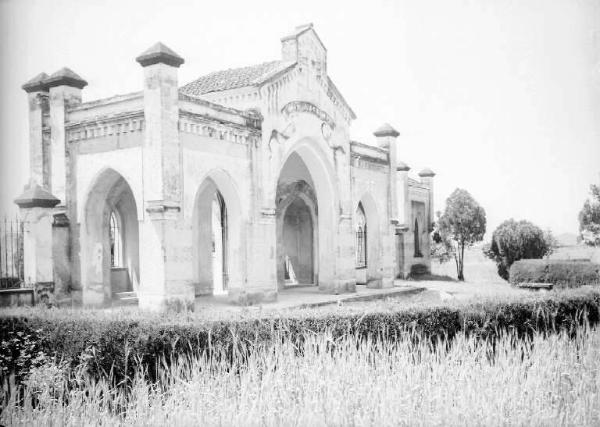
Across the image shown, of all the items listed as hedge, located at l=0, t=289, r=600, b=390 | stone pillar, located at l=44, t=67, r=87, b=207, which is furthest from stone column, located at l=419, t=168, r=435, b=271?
hedge, located at l=0, t=289, r=600, b=390

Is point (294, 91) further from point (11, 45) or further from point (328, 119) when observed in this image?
point (11, 45)

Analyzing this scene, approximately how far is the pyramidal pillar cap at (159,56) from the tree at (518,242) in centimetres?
2110

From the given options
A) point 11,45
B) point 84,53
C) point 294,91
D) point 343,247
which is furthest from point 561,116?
point 343,247

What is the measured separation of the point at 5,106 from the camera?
215 inches

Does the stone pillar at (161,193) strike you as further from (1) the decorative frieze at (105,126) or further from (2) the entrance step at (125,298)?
(2) the entrance step at (125,298)

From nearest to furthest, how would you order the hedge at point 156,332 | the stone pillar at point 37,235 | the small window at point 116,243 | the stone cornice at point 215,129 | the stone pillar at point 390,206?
the hedge at point 156,332 < the stone pillar at point 37,235 < the stone cornice at point 215,129 < the small window at point 116,243 < the stone pillar at point 390,206

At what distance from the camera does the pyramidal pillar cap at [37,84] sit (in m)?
15.6

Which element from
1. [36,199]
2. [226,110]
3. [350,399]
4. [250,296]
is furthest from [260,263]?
[350,399]

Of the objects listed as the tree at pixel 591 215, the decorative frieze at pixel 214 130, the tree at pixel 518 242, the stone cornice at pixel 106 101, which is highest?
the stone cornice at pixel 106 101

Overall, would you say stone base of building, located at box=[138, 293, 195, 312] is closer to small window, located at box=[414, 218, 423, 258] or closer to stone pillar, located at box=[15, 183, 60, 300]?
stone pillar, located at box=[15, 183, 60, 300]

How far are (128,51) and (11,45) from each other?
2.59m

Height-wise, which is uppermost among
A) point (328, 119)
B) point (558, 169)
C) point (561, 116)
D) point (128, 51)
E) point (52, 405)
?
point (328, 119)

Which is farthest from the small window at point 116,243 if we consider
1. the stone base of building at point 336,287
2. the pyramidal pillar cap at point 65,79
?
the stone base of building at point 336,287

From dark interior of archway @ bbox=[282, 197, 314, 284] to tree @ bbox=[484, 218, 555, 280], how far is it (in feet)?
37.3
